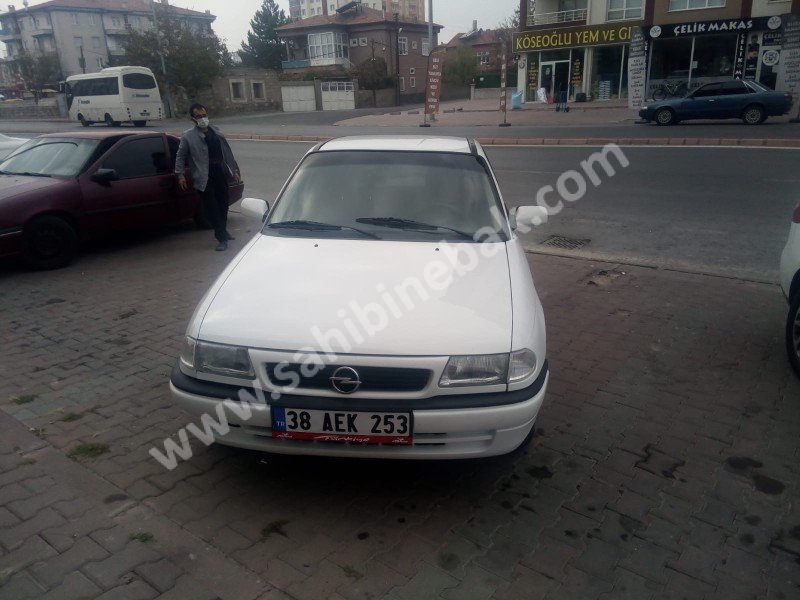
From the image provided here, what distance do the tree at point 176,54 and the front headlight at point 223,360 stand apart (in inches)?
1890

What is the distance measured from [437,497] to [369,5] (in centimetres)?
13118

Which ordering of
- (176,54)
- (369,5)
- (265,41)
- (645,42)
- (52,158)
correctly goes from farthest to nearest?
(369,5) < (265,41) < (176,54) < (645,42) < (52,158)

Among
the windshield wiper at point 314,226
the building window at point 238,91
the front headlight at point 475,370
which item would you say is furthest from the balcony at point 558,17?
the front headlight at point 475,370

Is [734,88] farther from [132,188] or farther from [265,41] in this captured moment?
[265,41]

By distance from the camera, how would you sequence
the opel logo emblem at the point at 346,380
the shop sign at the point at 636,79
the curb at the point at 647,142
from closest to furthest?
1. the opel logo emblem at the point at 346,380
2. the curb at the point at 647,142
3. the shop sign at the point at 636,79

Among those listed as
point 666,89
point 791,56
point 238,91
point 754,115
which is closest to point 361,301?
point 754,115

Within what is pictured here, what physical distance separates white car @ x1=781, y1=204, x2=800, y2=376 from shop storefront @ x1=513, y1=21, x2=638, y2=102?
1411 inches

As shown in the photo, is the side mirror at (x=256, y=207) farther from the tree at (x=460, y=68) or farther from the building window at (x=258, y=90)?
the tree at (x=460, y=68)

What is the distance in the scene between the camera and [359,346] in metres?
2.83

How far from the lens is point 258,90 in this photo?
189 ft

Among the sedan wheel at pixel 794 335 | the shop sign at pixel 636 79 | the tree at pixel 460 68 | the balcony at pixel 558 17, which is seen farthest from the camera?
the tree at pixel 460 68

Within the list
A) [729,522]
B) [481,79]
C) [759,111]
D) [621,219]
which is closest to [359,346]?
[729,522]

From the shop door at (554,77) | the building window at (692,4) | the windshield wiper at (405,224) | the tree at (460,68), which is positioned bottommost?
the windshield wiper at (405,224)

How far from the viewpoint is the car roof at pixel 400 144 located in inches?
177
